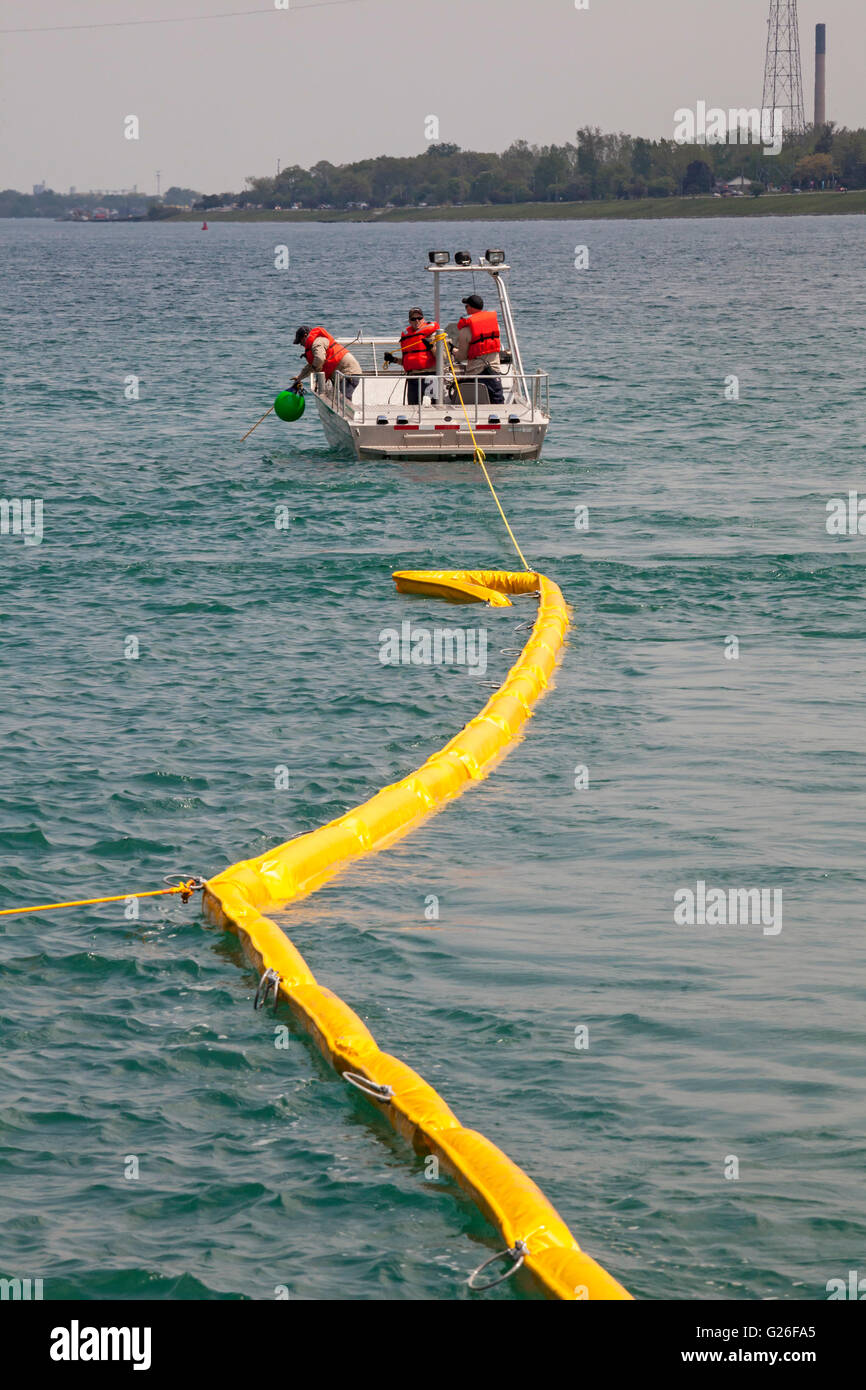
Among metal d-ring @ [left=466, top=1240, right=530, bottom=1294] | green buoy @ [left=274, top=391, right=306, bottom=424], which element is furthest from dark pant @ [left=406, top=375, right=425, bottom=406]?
metal d-ring @ [left=466, top=1240, right=530, bottom=1294]

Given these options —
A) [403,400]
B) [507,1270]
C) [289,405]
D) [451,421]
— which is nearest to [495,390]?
[451,421]

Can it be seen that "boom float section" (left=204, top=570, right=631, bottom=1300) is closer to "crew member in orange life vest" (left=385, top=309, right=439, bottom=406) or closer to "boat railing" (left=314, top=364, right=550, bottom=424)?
"boat railing" (left=314, top=364, right=550, bottom=424)

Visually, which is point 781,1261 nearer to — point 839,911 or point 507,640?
point 839,911

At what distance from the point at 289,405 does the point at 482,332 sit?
145 inches

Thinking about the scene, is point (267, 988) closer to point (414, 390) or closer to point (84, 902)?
point (84, 902)

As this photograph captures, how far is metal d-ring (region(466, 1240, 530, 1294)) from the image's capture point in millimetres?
6203

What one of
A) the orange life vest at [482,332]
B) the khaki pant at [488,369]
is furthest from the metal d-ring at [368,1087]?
the orange life vest at [482,332]

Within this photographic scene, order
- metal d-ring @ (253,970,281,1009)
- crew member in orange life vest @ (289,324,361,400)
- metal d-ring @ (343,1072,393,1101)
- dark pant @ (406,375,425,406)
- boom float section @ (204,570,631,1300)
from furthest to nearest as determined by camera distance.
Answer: crew member in orange life vest @ (289,324,361,400)
dark pant @ (406,375,425,406)
metal d-ring @ (253,970,281,1009)
metal d-ring @ (343,1072,393,1101)
boom float section @ (204,570,631,1300)

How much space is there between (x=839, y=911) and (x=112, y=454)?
21.3 m

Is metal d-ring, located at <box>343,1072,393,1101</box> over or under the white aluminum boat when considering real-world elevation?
under

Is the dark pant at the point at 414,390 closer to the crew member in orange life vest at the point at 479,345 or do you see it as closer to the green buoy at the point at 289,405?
the crew member in orange life vest at the point at 479,345

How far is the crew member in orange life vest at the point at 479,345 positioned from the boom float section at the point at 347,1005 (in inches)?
359

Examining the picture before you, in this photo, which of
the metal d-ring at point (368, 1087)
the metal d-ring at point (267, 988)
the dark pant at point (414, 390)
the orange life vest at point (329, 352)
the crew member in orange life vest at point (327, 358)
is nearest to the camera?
the metal d-ring at point (368, 1087)

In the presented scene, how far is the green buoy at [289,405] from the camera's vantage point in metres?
26.5
